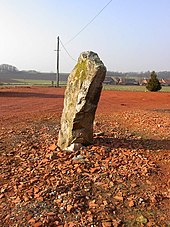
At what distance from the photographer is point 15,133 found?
7.44 metres

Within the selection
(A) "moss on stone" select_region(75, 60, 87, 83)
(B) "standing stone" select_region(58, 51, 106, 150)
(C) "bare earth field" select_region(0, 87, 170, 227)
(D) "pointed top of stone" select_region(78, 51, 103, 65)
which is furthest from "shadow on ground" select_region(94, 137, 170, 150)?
(D) "pointed top of stone" select_region(78, 51, 103, 65)

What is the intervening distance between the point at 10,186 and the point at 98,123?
4.75 m

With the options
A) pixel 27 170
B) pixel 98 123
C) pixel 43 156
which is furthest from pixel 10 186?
pixel 98 123

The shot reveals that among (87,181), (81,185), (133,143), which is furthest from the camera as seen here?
(133,143)

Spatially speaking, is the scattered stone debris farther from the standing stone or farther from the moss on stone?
the moss on stone

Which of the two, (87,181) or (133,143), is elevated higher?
(133,143)

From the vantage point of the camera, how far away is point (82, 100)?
227 inches

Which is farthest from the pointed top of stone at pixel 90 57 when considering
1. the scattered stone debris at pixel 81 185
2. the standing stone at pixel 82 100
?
the scattered stone debris at pixel 81 185

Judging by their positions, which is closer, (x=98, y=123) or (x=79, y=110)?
(x=79, y=110)

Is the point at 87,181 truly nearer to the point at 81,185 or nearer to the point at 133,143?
the point at 81,185

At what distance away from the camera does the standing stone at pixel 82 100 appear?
5.66 m

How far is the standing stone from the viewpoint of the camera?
566 cm

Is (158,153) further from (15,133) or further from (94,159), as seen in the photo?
(15,133)

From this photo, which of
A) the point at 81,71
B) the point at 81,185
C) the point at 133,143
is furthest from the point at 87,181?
the point at 81,71
